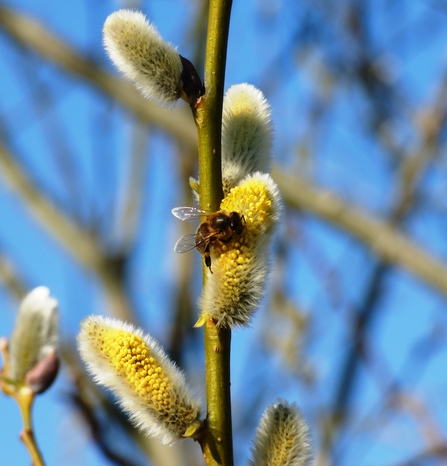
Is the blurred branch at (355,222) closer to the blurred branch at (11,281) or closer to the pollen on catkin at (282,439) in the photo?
the blurred branch at (11,281)

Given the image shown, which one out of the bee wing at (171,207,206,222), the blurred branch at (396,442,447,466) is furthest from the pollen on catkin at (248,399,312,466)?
the blurred branch at (396,442,447,466)

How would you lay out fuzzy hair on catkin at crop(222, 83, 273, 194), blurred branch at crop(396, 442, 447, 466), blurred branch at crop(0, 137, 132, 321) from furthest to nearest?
blurred branch at crop(0, 137, 132, 321), blurred branch at crop(396, 442, 447, 466), fuzzy hair on catkin at crop(222, 83, 273, 194)

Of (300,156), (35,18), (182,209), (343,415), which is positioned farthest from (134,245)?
(182,209)

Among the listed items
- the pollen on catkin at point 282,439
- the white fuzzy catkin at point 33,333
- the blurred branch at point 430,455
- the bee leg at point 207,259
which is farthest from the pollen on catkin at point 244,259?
the blurred branch at point 430,455

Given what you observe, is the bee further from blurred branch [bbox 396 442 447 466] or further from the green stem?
blurred branch [bbox 396 442 447 466]

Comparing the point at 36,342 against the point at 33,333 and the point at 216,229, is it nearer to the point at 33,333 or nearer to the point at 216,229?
the point at 33,333
